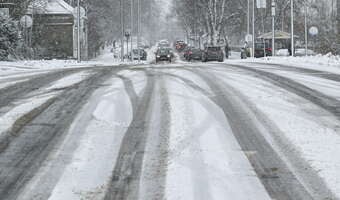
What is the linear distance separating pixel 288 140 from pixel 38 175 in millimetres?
4247

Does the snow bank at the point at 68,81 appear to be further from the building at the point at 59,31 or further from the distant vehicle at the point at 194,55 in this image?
the distant vehicle at the point at 194,55

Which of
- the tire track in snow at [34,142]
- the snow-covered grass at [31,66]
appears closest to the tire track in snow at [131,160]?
the tire track in snow at [34,142]

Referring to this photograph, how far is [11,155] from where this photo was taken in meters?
9.70

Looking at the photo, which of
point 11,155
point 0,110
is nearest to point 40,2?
point 0,110

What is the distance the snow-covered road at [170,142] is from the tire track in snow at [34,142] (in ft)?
0.05

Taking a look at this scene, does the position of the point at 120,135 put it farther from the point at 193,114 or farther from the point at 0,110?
the point at 0,110

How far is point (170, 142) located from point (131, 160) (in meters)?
1.16

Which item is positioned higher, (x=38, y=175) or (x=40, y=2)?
(x=40, y=2)

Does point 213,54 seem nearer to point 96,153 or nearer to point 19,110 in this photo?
point 19,110

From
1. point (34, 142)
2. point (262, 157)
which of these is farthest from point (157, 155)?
point (34, 142)

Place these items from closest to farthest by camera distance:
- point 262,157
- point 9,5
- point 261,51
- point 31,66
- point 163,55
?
point 262,157 → point 31,66 → point 9,5 → point 261,51 → point 163,55

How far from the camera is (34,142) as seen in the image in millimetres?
10531

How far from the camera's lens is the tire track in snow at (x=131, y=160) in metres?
7.87

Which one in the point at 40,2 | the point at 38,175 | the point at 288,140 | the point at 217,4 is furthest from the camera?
the point at 217,4
